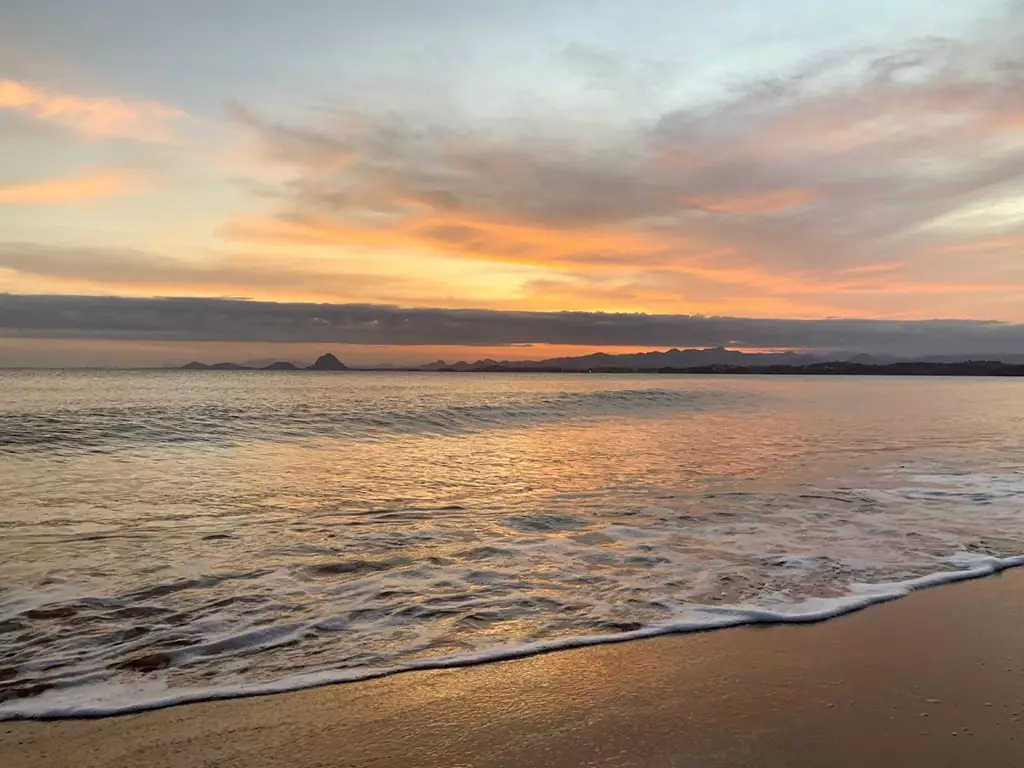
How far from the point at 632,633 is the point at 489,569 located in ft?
7.04

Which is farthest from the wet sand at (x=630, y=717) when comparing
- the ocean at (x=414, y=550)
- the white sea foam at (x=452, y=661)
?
the ocean at (x=414, y=550)

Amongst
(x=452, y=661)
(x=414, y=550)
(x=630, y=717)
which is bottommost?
(x=414, y=550)

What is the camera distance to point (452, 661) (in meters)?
4.54

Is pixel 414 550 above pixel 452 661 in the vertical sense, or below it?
below

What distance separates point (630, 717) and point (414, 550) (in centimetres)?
426

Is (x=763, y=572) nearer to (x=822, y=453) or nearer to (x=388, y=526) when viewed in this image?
(x=388, y=526)

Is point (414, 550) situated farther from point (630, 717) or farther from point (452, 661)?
point (630, 717)

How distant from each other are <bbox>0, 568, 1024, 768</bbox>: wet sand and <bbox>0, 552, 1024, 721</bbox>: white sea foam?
0.36ft

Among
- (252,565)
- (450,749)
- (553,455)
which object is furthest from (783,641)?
(553,455)

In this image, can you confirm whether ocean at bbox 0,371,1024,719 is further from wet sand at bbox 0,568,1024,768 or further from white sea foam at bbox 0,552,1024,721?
wet sand at bbox 0,568,1024,768

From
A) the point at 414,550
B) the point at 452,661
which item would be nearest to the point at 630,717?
the point at 452,661

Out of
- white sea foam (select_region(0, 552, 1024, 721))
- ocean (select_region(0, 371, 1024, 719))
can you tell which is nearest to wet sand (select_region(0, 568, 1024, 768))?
white sea foam (select_region(0, 552, 1024, 721))

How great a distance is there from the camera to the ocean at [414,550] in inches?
188

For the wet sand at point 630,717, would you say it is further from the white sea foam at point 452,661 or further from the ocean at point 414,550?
Result: the ocean at point 414,550
